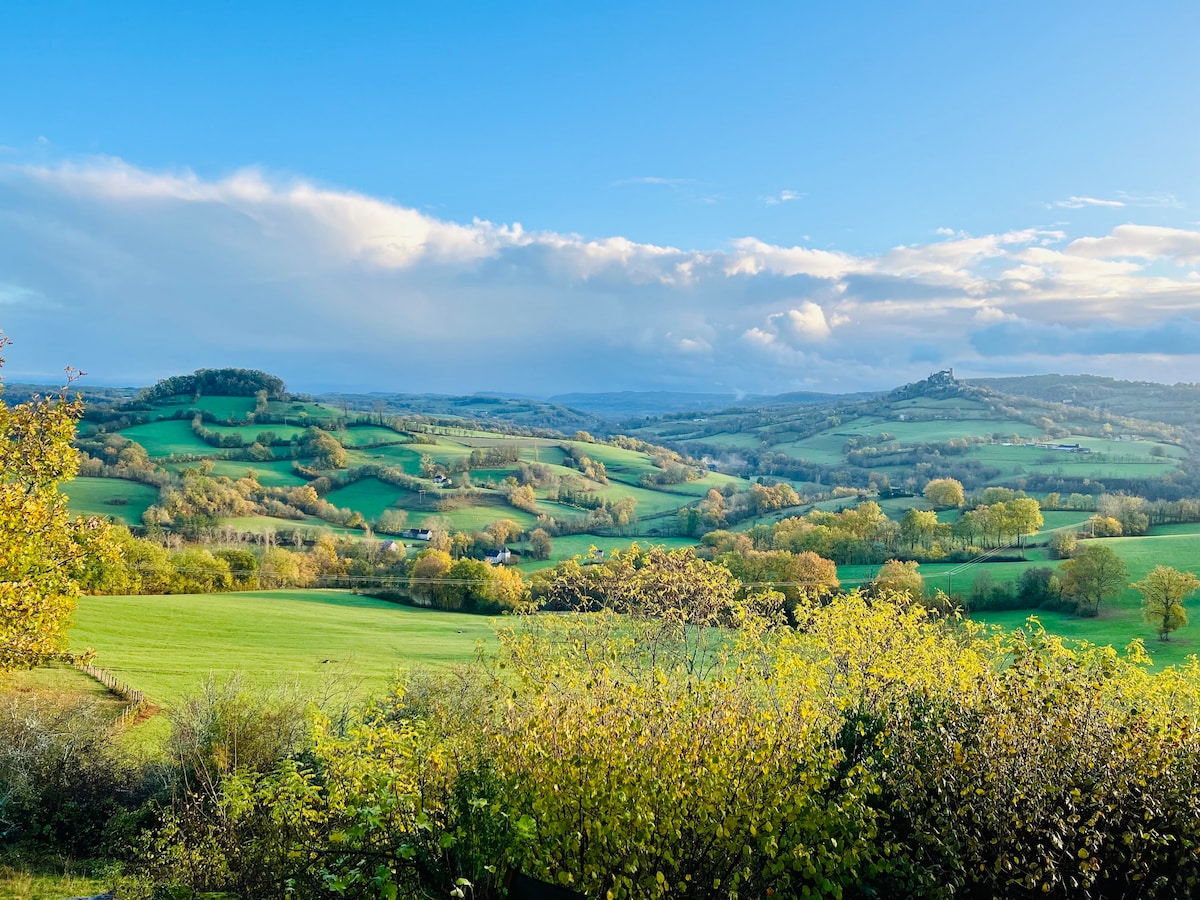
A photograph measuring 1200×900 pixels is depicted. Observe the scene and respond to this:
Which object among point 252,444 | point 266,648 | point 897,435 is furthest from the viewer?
point 897,435

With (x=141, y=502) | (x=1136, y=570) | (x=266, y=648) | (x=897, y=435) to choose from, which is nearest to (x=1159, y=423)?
(x=897, y=435)

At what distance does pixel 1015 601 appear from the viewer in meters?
62.9

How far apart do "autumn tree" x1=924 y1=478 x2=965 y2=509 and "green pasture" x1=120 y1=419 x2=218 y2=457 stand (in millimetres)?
110000

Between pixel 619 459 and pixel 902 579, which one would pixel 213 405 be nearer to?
pixel 619 459

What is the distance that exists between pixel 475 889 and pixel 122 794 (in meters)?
24.6

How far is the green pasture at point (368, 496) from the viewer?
109750mm

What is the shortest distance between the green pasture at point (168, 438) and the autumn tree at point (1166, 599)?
12201 cm

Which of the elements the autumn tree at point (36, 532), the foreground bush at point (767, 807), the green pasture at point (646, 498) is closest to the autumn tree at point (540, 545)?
the green pasture at point (646, 498)

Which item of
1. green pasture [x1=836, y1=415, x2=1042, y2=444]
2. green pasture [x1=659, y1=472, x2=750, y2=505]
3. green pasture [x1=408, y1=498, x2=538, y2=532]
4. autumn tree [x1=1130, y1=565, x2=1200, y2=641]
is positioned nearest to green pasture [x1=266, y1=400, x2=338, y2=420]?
green pasture [x1=408, y1=498, x2=538, y2=532]

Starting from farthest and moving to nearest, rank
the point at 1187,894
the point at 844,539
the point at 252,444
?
the point at 252,444 < the point at 844,539 < the point at 1187,894

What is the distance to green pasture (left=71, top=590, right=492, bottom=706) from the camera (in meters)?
42.0

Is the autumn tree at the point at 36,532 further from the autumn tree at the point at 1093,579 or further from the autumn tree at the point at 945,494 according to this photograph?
the autumn tree at the point at 945,494

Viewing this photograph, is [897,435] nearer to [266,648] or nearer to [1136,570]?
[1136,570]

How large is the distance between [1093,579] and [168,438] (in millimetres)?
131056
